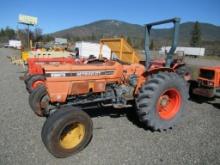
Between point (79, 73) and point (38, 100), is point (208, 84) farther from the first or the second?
point (38, 100)

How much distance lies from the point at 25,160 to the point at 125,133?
82.6 inches

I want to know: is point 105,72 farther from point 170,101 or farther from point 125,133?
point 170,101

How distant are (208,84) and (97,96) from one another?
420 centimetres

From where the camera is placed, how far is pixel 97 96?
525 centimetres

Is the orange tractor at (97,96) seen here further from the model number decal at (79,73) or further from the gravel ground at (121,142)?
the gravel ground at (121,142)

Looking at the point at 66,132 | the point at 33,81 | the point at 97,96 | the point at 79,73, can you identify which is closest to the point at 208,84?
the point at 97,96

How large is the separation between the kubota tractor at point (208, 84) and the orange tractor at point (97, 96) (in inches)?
85.6

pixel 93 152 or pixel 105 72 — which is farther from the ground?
pixel 105 72

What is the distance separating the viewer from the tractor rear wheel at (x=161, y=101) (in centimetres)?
498

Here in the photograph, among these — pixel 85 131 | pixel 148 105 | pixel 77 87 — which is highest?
pixel 77 87

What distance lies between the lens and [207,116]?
6.68 m

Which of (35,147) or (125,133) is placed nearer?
(35,147)

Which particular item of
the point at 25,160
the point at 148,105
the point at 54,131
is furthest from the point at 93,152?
the point at 148,105

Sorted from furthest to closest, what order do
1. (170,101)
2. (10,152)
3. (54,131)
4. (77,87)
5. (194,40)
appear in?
(194,40), (170,101), (77,87), (10,152), (54,131)
